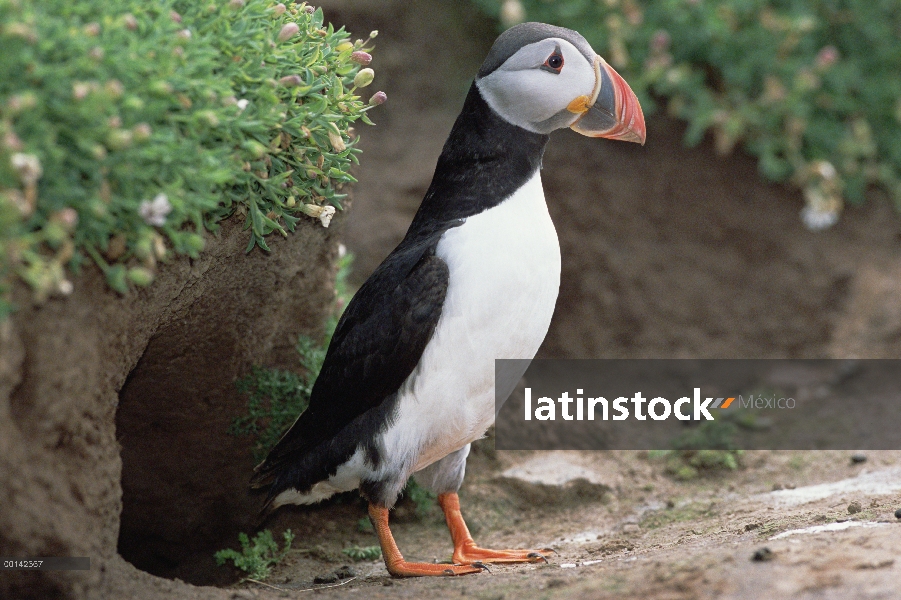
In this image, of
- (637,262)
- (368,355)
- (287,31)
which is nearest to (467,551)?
(368,355)

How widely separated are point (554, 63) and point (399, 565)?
2212mm

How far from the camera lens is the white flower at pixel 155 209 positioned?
2967 mm

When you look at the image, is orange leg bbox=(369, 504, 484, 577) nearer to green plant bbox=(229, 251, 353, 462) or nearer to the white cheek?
green plant bbox=(229, 251, 353, 462)

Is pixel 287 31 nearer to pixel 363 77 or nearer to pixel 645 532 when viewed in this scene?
pixel 363 77

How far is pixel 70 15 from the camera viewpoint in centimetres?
295

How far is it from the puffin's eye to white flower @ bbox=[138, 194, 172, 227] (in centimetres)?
173

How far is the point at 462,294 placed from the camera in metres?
3.85

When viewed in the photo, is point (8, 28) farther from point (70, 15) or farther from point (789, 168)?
point (789, 168)

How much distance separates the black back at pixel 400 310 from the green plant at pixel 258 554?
49cm

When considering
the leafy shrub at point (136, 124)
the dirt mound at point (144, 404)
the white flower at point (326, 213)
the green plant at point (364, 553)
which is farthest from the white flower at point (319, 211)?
the green plant at point (364, 553)

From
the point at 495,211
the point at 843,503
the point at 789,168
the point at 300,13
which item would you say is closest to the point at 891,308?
the point at 789,168

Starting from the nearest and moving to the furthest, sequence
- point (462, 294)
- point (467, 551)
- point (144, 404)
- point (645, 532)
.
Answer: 1. point (462, 294)
2. point (467, 551)
3. point (645, 532)
4. point (144, 404)

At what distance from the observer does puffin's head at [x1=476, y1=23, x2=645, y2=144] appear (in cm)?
398

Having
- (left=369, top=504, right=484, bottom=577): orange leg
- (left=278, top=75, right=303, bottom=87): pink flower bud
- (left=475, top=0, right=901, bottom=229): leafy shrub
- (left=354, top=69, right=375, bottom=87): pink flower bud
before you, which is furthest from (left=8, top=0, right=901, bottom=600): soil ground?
(left=278, top=75, right=303, bottom=87): pink flower bud
